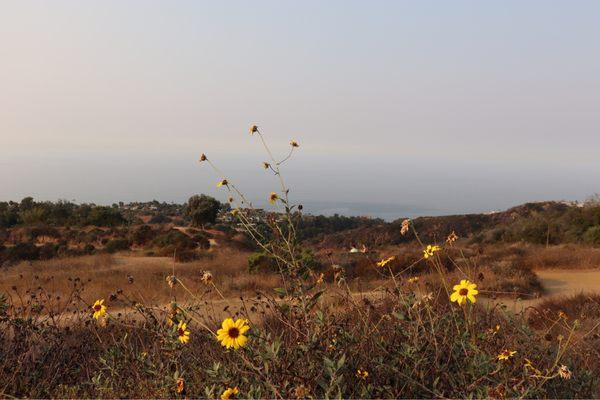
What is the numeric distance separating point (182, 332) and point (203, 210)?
3183 cm

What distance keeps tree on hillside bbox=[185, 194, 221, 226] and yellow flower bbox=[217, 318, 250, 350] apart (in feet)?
106

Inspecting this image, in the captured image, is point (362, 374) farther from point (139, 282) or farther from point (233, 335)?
point (139, 282)

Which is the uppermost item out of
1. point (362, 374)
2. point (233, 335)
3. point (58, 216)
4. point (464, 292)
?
point (464, 292)

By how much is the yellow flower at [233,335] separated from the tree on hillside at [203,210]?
32209 millimetres

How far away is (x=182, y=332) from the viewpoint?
312 centimetres

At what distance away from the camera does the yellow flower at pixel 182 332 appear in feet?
9.52

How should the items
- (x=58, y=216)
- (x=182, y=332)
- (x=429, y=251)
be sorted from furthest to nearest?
(x=58, y=216)
(x=429, y=251)
(x=182, y=332)

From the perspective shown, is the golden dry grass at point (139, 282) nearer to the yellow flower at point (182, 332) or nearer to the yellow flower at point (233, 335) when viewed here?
the yellow flower at point (182, 332)

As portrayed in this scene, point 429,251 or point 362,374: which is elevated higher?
point 429,251

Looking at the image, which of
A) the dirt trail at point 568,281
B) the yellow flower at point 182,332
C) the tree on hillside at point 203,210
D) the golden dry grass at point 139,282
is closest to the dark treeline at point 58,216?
the tree on hillside at point 203,210

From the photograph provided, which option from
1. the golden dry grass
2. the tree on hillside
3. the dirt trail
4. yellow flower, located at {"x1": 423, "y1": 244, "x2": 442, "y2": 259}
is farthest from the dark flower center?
the tree on hillside

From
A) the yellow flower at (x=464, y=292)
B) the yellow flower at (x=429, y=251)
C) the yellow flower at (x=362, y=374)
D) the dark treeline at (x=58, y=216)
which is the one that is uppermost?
the yellow flower at (x=429, y=251)

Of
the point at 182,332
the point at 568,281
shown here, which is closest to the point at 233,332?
the point at 182,332

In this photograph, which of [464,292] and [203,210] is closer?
[464,292]
